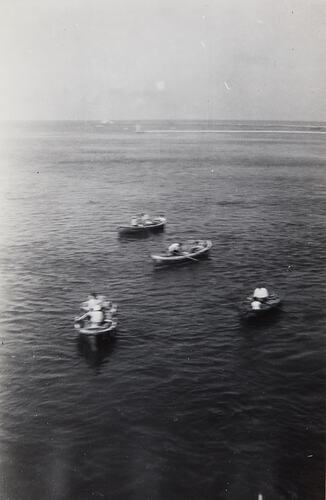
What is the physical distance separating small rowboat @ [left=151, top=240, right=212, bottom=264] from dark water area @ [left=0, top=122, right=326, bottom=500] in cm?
134

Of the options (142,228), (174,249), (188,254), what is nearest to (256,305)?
(188,254)

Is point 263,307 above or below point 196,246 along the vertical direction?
below

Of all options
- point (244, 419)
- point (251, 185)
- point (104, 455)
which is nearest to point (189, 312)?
point (244, 419)

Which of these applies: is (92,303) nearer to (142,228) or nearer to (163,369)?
(163,369)

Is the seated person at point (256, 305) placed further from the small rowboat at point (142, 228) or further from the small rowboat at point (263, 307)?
the small rowboat at point (142, 228)

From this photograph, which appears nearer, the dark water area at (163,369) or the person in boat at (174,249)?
the dark water area at (163,369)

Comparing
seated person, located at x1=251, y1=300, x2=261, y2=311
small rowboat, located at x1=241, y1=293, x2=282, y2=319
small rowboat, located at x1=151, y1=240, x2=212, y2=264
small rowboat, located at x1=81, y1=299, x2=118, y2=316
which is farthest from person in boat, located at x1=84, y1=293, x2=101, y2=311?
small rowboat, located at x1=151, y1=240, x2=212, y2=264

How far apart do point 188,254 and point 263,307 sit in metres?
16.7

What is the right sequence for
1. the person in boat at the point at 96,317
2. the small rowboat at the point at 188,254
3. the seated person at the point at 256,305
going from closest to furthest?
the person in boat at the point at 96,317 → the seated person at the point at 256,305 → the small rowboat at the point at 188,254

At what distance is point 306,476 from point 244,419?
199 inches

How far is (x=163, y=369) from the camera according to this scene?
3562 centimetres

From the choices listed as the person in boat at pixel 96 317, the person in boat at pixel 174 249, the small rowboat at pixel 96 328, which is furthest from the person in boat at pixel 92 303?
the person in boat at pixel 174 249

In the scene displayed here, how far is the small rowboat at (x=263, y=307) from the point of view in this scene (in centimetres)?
4272

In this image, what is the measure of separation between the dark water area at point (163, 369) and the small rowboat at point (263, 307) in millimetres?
1079
